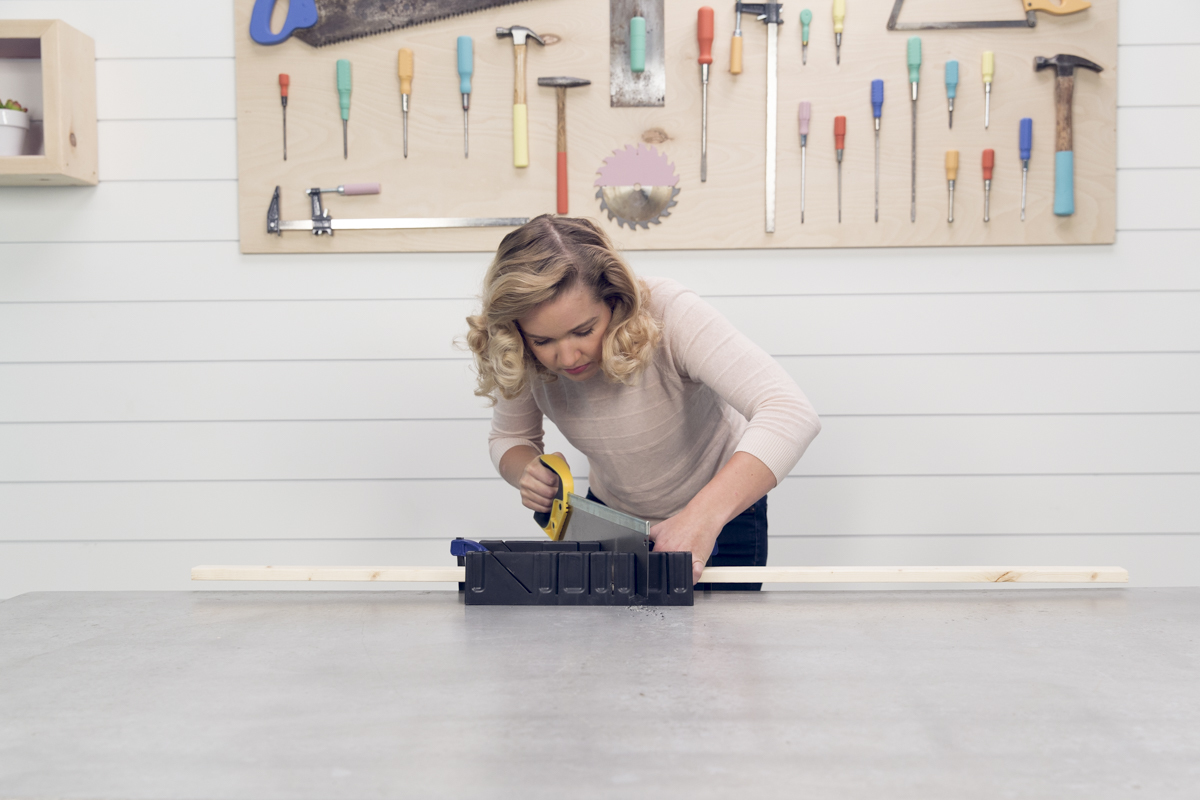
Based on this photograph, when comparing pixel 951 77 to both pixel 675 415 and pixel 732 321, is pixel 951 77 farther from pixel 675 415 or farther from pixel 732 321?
pixel 675 415

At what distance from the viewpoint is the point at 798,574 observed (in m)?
1.16

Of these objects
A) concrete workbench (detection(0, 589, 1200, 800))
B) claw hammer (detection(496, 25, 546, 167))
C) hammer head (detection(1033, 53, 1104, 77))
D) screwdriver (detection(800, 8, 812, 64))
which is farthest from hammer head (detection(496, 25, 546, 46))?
concrete workbench (detection(0, 589, 1200, 800))

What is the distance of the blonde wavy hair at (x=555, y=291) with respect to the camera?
1.22m

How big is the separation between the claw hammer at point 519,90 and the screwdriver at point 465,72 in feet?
0.25

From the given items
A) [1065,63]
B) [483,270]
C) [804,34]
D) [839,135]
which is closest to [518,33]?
[483,270]

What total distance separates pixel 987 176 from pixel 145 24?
1.99 m

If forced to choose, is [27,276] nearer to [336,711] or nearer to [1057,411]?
[336,711]

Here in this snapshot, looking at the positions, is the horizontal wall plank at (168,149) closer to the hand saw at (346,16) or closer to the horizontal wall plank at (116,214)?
the horizontal wall plank at (116,214)

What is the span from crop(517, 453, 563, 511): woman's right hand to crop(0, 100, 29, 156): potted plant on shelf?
4.71ft

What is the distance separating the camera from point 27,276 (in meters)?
2.04

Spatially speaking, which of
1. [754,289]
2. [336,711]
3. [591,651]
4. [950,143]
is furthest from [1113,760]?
[950,143]

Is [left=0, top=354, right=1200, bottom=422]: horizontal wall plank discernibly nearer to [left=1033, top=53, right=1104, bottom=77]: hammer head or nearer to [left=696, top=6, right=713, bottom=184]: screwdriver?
[left=696, top=6, right=713, bottom=184]: screwdriver

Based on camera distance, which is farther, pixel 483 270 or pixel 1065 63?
pixel 483 270

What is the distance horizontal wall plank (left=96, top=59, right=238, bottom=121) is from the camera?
201 centimetres
